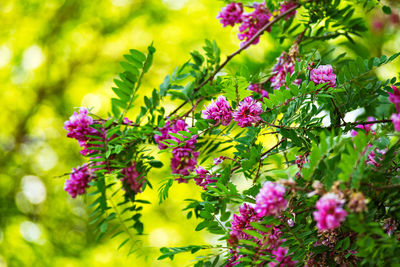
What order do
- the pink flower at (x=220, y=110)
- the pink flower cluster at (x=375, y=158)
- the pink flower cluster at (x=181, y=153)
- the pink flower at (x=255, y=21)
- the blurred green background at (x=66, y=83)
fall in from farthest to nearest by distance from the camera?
the blurred green background at (x=66, y=83)
the pink flower at (x=255, y=21)
the pink flower cluster at (x=181, y=153)
the pink flower at (x=220, y=110)
the pink flower cluster at (x=375, y=158)

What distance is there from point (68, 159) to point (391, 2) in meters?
2.13

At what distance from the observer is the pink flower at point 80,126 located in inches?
27.0

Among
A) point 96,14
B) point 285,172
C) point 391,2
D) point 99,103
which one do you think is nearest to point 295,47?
point 285,172

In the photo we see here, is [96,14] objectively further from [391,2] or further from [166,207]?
[391,2]

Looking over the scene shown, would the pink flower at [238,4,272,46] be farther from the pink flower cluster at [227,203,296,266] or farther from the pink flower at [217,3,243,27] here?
the pink flower cluster at [227,203,296,266]

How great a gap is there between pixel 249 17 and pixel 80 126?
16.2 inches

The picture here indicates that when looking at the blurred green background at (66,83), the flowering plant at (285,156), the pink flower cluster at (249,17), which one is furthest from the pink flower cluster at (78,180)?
the blurred green background at (66,83)

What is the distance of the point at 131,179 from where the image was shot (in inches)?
29.5

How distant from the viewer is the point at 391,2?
104 centimetres

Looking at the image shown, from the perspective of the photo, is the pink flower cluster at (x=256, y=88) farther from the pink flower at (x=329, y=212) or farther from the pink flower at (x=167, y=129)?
the pink flower at (x=329, y=212)

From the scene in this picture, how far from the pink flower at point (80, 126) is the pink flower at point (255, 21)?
0.36 metres

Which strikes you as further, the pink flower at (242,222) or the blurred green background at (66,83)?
the blurred green background at (66,83)

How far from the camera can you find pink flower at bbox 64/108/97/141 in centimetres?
69

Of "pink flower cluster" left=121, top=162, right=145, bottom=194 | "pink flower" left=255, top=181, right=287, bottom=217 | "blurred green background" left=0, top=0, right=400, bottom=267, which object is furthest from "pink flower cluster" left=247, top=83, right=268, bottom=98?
"blurred green background" left=0, top=0, right=400, bottom=267
